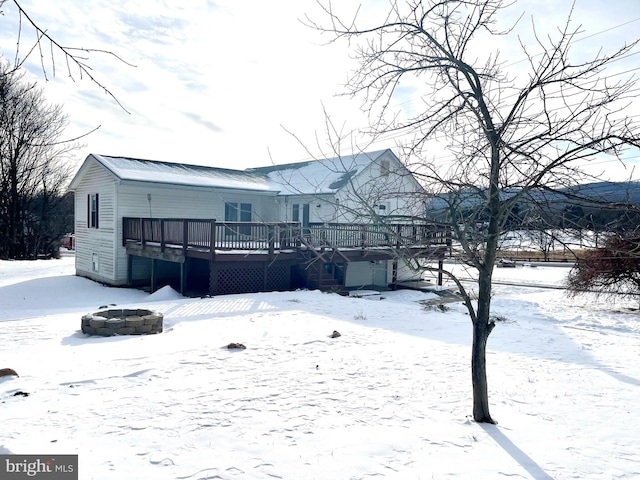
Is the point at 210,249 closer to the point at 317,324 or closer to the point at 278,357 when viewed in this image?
the point at 317,324

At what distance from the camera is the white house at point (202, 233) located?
46.8 feet

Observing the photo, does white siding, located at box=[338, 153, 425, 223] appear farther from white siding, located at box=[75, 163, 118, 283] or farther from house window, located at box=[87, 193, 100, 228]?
house window, located at box=[87, 193, 100, 228]

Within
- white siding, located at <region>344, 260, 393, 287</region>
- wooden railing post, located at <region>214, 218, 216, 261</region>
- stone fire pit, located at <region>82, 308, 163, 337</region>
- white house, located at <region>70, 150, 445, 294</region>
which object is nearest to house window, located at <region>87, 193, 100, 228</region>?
white house, located at <region>70, 150, 445, 294</region>

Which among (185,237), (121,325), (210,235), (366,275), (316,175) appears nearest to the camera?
(121,325)

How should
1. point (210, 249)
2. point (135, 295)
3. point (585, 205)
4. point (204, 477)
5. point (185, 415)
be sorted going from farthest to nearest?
point (135, 295) → point (210, 249) → point (185, 415) → point (585, 205) → point (204, 477)

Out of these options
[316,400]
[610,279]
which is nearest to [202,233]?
[316,400]

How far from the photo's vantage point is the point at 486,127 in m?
4.24

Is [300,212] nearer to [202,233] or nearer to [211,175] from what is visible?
[211,175]

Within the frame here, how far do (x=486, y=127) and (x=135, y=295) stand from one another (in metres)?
15.3

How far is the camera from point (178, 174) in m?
19.2

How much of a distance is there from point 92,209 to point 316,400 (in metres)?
17.9

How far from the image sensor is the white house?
14250mm

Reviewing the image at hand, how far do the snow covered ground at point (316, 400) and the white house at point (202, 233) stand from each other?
14.8ft

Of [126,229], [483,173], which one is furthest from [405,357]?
[126,229]
